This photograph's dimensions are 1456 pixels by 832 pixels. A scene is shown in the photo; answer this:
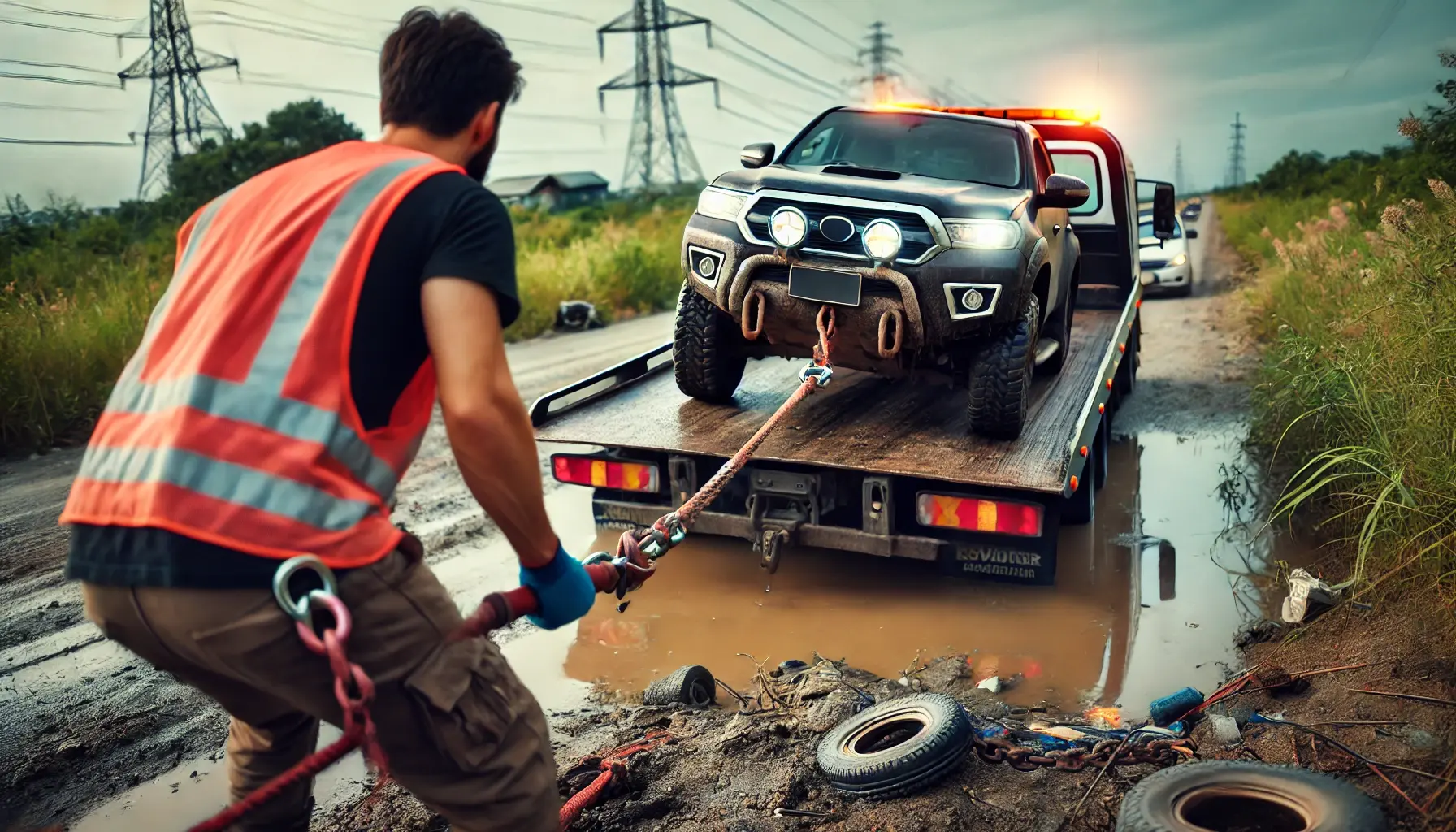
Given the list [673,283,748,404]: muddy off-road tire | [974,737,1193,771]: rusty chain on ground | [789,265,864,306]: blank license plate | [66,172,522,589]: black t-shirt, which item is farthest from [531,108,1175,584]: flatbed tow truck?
[66,172,522,589]: black t-shirt

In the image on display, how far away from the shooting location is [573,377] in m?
9.66

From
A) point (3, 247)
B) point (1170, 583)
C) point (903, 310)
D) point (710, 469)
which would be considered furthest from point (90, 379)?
point (1170, 583)

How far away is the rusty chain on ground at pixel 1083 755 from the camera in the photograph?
3.30 meters

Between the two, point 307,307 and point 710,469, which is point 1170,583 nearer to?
point 710,469

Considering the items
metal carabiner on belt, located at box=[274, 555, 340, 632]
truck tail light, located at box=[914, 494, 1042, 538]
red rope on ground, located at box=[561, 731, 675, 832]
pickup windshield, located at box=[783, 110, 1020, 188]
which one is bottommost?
red rope on ground, located at box=[561, 731, 675, 832]

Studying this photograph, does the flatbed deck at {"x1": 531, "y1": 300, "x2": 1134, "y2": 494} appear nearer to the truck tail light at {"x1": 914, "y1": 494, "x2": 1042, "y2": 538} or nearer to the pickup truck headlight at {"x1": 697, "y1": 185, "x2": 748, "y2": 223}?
the truck tail light at {"x1": 914, "y1": 494, "x2": 1042, "y2": 538}

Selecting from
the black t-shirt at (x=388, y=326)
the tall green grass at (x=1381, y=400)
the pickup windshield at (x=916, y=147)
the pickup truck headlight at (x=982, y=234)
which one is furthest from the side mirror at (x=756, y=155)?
the black t-shirt at (x=388, y=326)

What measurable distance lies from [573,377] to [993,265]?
5322 millimetres

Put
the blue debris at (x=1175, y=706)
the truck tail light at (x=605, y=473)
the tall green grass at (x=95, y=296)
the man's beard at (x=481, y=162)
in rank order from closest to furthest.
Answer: the man's beard at (x=481, y=162) → the blue debris at (x=1175, y=706) → the truck tail light at (x=605, y=473) → the tall green grass at (x=95, y=296)

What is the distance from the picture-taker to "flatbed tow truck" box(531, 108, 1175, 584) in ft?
15.5

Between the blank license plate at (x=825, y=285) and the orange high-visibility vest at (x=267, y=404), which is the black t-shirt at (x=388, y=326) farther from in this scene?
the blank license plate at (x=825, y=285)

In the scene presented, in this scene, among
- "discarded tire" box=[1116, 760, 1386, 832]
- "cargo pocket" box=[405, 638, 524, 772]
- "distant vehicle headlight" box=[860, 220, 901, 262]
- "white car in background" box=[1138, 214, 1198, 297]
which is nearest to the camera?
"cargo pocket" box=[405, 638, 524, 772]

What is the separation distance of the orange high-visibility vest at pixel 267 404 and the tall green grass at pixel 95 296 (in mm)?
6765

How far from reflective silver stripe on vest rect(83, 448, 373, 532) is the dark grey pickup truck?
3470 mm
